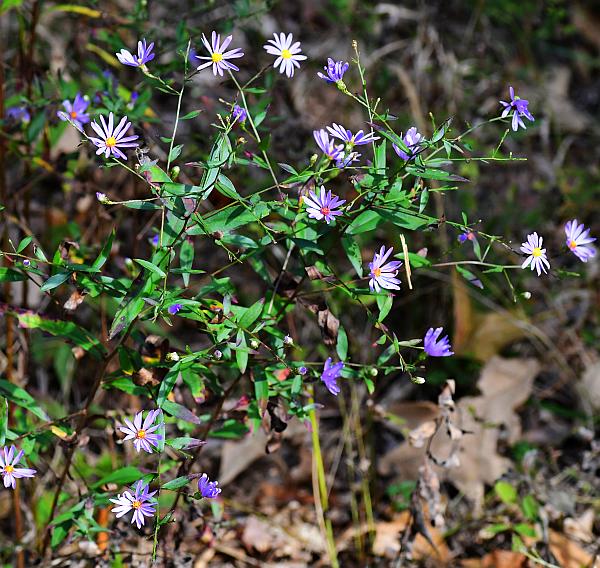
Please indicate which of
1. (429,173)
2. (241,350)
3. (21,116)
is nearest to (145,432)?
(241,350)

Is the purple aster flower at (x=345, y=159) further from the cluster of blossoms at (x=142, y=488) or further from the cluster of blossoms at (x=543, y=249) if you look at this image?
the cluster of blossoms at (x=142, y=488)

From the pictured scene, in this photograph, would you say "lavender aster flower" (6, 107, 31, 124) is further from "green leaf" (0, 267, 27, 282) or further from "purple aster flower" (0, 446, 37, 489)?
"purple aster flower" (0, 446, 37, 489)

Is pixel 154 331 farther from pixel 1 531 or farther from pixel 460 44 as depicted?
pixel 460 44

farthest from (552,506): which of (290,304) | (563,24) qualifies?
(563,24)

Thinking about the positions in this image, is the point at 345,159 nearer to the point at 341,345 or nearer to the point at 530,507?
the point at 341,345

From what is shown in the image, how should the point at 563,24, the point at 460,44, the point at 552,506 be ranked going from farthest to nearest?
the point at 563,24 → the point at 460,44 → the point at 552,506

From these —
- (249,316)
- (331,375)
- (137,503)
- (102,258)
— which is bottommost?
(137,503)
